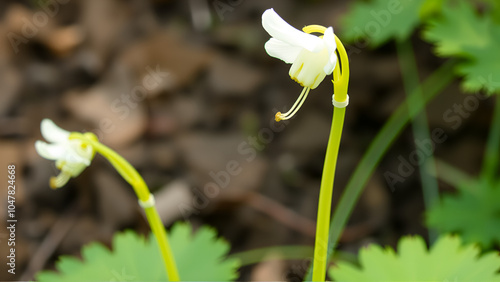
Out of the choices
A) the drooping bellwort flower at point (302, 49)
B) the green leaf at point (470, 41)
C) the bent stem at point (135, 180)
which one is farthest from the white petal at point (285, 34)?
the green leaf at point (470, 41)

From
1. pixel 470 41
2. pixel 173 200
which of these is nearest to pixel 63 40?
pixel 173 200

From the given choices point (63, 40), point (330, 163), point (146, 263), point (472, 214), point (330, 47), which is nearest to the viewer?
point (330, 47)

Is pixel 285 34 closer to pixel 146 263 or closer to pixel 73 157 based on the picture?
pixel 73 157

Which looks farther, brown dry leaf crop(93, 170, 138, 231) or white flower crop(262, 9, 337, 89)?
brown dry leaf crop(93, 170, 138, 231)

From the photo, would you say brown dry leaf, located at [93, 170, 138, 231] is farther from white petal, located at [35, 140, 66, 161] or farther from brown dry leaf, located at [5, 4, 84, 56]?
white petal, located at [35, 140, 66, 161]

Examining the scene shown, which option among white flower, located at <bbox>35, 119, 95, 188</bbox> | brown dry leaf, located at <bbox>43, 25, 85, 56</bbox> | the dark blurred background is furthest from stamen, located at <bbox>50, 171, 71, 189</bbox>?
brown dry leaf, located at <bbox>43, 25, 85, 56</bbox>

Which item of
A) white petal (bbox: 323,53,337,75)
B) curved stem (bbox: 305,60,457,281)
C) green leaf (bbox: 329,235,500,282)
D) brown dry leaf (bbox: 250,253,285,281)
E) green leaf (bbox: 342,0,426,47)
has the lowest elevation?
green leaf (bbox: 329,235,500,282)
